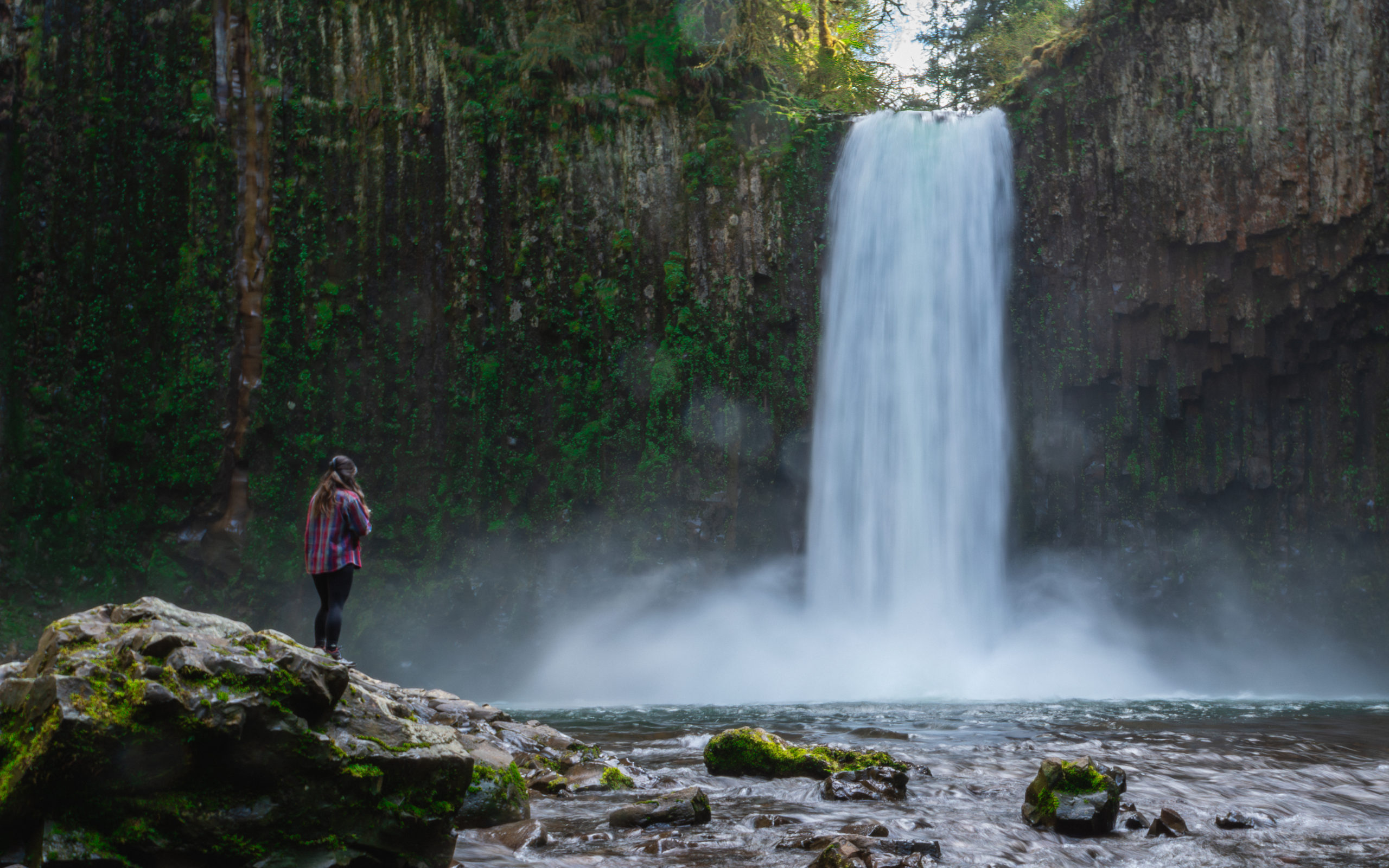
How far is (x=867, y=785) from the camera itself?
18.0ft

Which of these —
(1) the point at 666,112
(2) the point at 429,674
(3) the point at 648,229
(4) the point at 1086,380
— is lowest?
(2) the point at 429,674

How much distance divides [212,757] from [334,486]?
333 cm

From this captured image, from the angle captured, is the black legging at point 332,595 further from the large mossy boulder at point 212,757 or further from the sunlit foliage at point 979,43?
the sunlit foliage at point 979,43

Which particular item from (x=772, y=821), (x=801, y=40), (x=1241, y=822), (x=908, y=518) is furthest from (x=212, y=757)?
(x=801, y=40)

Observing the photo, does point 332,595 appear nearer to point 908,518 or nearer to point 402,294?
point 402,294

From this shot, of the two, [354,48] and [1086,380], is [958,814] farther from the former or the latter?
[354,48]

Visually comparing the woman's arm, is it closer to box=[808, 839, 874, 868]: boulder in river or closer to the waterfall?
box=[808, 839, 874, 868]: boulder in river

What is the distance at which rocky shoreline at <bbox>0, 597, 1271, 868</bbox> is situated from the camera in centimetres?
327

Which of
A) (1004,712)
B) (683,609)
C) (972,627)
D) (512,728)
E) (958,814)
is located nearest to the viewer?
(958,814)

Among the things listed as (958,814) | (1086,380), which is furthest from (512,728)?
(1086,380)

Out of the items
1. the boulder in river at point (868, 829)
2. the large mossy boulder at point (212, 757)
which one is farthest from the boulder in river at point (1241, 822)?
the large mossy boulder at point (212, 757)

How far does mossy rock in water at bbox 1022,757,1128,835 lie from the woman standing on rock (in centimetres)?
445

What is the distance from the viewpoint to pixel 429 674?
619 inches

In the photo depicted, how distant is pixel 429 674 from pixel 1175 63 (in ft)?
51.3
